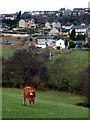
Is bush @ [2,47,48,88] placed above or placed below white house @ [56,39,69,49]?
below

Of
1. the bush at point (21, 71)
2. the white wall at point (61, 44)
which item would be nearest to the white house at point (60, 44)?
the white wall at point (61, 44)

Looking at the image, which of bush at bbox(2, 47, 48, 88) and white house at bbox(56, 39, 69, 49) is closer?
bush at bbox(2, 47, 48, 88)

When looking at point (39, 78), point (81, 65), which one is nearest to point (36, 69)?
point (39, 78)

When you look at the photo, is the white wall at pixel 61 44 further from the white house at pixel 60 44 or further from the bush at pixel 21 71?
the bush at pixel 21 71

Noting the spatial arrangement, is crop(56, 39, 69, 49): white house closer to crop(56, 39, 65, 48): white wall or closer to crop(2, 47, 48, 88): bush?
crop(56, 39, 65, 48): white wall

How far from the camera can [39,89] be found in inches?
1198

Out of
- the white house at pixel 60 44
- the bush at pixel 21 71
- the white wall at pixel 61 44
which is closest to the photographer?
the bush at pixel 21 71

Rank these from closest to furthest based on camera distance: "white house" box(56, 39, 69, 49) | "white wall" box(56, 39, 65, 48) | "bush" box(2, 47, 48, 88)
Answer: "bush" box(2, 47, 48, 88)
"white house" box(56, 39, 69, 49)
"white wall" box(56, 39, 65, 48)

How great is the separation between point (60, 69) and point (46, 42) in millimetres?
37105

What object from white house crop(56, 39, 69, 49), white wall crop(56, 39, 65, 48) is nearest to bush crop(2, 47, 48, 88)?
white house crop(56, 39, 69, 49)

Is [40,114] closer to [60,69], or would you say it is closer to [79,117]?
[79,117]

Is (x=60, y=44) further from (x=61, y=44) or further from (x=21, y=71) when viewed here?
(x=21, y=71)

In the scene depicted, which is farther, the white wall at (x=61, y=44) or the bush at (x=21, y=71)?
the white wall at (x=61, y=44)

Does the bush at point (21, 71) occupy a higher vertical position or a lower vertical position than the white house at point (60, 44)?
lower
